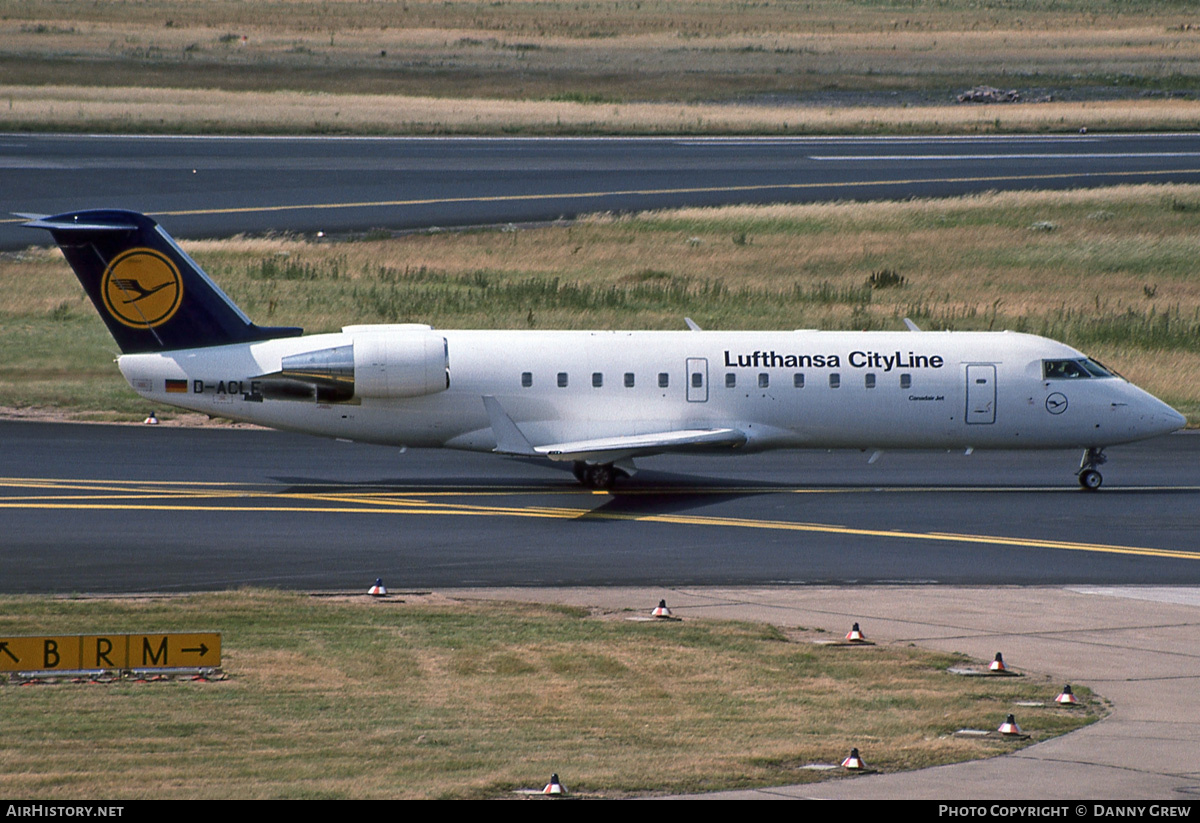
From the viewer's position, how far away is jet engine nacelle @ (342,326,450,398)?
3148 cm

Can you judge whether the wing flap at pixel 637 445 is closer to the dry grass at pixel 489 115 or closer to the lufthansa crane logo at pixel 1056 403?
the lufthansa crane logo at pixel 1056 403

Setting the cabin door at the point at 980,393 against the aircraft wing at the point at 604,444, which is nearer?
the aircraft wing at the point at 604,444

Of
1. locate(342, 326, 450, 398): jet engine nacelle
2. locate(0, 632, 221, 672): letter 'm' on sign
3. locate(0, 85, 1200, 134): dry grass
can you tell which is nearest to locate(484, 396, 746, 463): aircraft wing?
locate(342, 326, 450, 398): jet engine nacelle

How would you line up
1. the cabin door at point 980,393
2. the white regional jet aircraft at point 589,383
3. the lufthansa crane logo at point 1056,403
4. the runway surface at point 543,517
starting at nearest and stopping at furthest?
1. the runway surface at point 543,517
2. the white regional jet aircraft at point 589,383
3. the cabin door at point 980,393
4. the lufthansa crane logo at point 1056,403

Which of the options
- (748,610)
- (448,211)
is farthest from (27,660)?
(448,211)

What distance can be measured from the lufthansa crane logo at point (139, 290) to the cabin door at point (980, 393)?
16273mm

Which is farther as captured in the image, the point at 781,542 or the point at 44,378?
the point at 44,378

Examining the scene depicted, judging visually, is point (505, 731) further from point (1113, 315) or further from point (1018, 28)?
point (1018, 28)

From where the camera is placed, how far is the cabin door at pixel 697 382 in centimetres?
3262

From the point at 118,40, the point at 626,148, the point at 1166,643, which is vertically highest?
the point at 118,40

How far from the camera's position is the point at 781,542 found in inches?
1109

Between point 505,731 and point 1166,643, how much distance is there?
31.8ft

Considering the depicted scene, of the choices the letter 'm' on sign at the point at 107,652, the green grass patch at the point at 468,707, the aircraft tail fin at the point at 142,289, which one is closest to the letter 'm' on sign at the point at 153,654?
the letter 'm' on sign at the point at 107,652

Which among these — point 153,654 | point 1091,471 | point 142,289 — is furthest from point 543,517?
point 153,654
